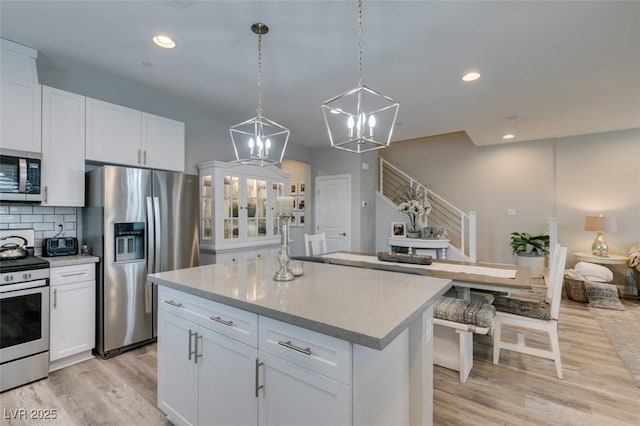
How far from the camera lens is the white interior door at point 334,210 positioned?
18.7 feet

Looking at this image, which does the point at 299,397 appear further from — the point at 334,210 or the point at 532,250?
the point at 532,250

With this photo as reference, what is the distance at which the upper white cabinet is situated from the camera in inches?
112

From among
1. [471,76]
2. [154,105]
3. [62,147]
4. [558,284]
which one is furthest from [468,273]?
[154,105]

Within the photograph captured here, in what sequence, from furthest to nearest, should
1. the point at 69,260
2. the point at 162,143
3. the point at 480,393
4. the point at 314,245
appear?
the point at 314,245 → the point at 162,143 → the point at 69,260 → the point at 480,393

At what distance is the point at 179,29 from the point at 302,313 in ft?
7.59

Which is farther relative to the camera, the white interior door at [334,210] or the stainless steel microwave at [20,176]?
the white interior door at [334,210]

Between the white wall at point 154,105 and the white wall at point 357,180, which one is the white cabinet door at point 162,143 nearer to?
the white wall at point 154,105

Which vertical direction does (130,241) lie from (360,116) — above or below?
below

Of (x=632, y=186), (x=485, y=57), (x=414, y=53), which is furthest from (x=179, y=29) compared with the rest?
(x=632, y=186)

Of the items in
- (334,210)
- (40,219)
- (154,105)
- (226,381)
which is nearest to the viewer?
(226,381)

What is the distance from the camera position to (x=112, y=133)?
2.94 meters

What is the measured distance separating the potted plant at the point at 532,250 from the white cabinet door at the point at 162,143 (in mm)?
5841

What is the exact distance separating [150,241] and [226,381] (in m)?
2.04

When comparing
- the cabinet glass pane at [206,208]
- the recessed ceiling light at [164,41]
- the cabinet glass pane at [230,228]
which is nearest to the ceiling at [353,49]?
the recessed ceiling light at [164,41]
